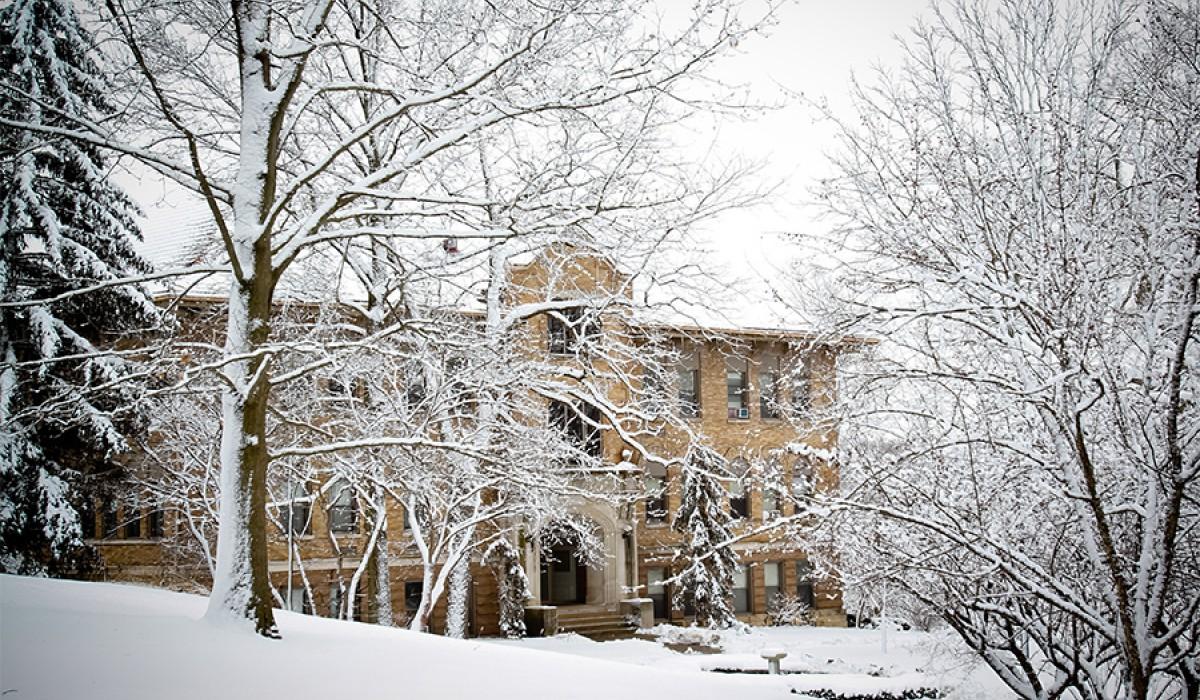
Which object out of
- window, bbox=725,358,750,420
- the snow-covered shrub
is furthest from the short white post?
window, bbox=725,358,750,420

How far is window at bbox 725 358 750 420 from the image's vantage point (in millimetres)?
32500

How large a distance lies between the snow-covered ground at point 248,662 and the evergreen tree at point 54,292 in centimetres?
662

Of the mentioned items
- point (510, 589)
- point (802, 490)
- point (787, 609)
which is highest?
point (802, 490)

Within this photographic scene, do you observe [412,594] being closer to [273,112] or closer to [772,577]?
[772,577]

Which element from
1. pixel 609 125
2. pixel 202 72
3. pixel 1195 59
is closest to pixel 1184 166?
pixel 1195 59

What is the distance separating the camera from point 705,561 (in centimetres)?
2773

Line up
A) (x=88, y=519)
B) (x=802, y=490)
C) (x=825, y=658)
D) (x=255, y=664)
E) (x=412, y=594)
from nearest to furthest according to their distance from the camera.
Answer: (x=255, y=664) → (x=802, y=490) → (x=88, y=519) → (x=825, y=658) → (x=412, y=594)

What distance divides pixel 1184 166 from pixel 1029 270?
1168mm

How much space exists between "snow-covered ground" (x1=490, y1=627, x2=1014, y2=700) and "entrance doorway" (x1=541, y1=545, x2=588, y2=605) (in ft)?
16.2

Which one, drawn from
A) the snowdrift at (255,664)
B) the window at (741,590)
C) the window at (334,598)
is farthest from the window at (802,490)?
the window at (741,590)

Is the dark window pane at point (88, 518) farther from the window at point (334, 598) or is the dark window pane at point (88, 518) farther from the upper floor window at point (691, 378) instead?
the upper floor window at point (691, 378)

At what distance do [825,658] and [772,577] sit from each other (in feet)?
28.9

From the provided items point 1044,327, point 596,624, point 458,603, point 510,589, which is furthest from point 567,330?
point 1044,327

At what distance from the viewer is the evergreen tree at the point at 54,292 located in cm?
1341
